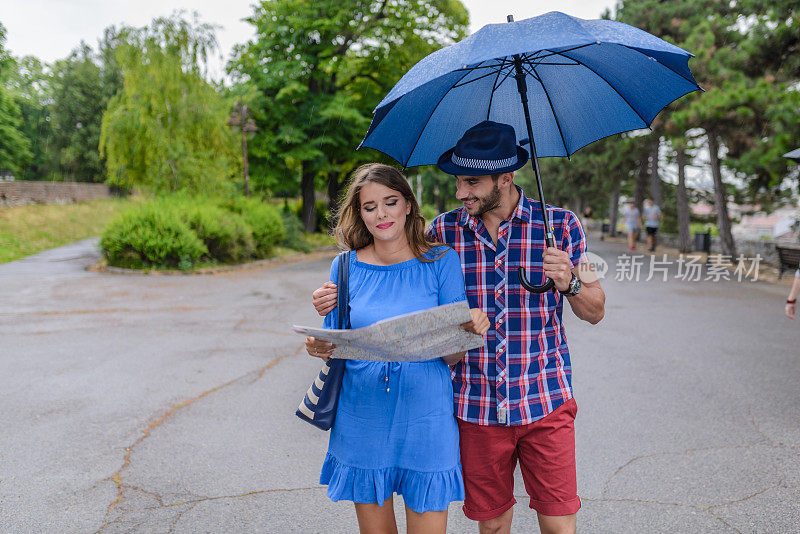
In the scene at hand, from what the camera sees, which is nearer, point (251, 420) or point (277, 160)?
point (251, 420)

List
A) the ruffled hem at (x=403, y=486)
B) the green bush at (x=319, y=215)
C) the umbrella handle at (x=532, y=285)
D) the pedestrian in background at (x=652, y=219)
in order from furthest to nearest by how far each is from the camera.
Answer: the green bush at (x=319, y=215) < the pedestrian in background at (x=652, y=219) < the umbrella handle at (x=532, y=285) < the ruffled hem at (x=403, y=486)

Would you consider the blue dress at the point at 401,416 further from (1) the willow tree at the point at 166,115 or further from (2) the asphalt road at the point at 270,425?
(1) the willow tree at the point at 166,115

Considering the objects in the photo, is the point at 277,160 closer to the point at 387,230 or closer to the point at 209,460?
the point at 209,460

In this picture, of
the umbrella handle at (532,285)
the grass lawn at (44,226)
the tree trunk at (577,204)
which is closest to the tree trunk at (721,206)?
the grass lawn at (44,226)

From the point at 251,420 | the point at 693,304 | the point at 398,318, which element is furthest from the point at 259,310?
the point at 398,318

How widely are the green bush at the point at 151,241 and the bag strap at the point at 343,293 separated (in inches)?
562

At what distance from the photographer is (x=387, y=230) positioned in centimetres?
216

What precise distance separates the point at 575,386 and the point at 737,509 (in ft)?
7.67

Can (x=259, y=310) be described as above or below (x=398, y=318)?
below

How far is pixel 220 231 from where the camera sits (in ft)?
54.1

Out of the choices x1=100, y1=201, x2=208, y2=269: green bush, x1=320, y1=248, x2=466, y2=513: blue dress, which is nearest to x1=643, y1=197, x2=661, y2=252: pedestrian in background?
x1=100, y1=201, x2=208, y2=269: green bush

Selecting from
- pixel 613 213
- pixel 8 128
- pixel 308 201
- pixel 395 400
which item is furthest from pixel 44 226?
pixel 613 213

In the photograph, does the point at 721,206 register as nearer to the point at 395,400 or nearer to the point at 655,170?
the point at 655,170

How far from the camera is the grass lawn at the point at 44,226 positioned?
21.9 m
